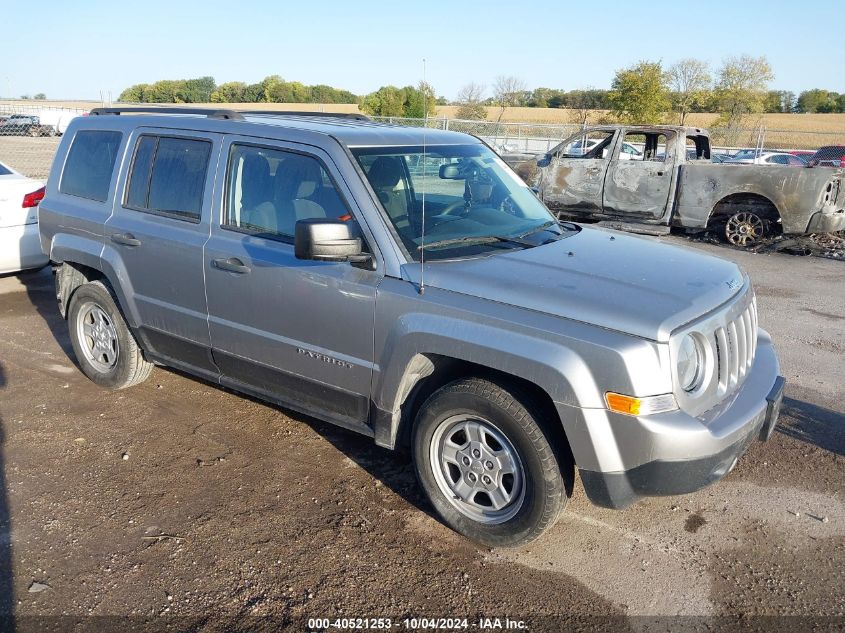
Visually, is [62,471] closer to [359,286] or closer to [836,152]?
[359,286]

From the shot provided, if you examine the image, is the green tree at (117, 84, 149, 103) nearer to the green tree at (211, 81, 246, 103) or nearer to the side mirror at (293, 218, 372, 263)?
the green tree at (211, 81, 246, 103)

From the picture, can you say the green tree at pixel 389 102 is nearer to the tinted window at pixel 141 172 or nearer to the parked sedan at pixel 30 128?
the tinted window at pixel 141 172

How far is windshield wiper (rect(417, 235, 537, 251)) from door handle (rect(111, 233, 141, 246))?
2144 mm

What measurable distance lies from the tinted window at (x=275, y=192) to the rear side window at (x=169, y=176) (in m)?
0.28

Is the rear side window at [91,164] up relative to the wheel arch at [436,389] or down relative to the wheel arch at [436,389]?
up

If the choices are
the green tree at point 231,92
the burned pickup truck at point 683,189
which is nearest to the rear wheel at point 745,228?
the burned pickup truck at point 683,189

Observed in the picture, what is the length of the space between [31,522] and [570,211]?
10.7 meters

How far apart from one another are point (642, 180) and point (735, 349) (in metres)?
9.10

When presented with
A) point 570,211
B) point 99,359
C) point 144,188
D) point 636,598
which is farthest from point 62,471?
point 570,211

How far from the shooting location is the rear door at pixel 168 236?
430 cm

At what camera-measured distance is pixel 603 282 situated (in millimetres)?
3301

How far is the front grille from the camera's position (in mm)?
3229

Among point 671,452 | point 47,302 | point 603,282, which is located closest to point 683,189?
point 603,282

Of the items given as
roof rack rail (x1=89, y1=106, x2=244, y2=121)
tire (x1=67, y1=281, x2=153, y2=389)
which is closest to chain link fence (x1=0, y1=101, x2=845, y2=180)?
roof rack rail (x1=89, y1=106, x2=244, y2=121)
